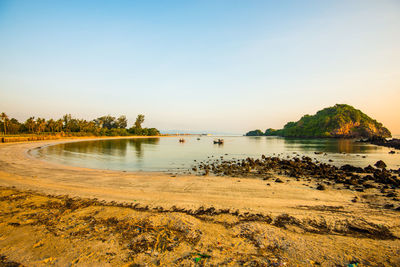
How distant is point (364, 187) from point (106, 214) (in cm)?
2044

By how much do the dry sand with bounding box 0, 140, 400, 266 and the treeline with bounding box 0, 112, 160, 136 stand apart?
12490 centimetres

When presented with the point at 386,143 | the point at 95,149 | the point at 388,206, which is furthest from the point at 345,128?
the point at 95,149

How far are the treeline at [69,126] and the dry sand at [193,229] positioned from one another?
125 meters

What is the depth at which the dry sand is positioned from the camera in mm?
5777

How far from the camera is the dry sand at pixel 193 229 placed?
5777 mm

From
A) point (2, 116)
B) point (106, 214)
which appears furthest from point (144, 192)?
point (2, 116)

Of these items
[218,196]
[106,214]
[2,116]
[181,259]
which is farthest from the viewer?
[2,116]

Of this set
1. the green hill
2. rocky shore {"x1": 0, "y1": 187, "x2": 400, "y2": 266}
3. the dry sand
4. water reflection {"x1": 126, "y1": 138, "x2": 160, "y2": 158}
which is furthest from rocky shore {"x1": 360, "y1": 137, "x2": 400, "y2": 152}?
water reflection {"x1": 126, "y1": 138, "x2": 160, "y2": 158}

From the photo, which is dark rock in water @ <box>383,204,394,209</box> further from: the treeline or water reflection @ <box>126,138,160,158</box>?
the treeline

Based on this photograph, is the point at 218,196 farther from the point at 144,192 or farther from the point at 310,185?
the point at 310,185

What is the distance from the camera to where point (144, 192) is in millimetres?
13039

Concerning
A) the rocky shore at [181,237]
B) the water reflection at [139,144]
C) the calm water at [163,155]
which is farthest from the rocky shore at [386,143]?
the water reflection at [139,144]

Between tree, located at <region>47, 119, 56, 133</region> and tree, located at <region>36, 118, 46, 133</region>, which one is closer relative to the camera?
tree, located at <region>36, 118, 46, 133</region>

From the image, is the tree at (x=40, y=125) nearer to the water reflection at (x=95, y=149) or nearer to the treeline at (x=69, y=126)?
the treeline at (x=69, y=126)
